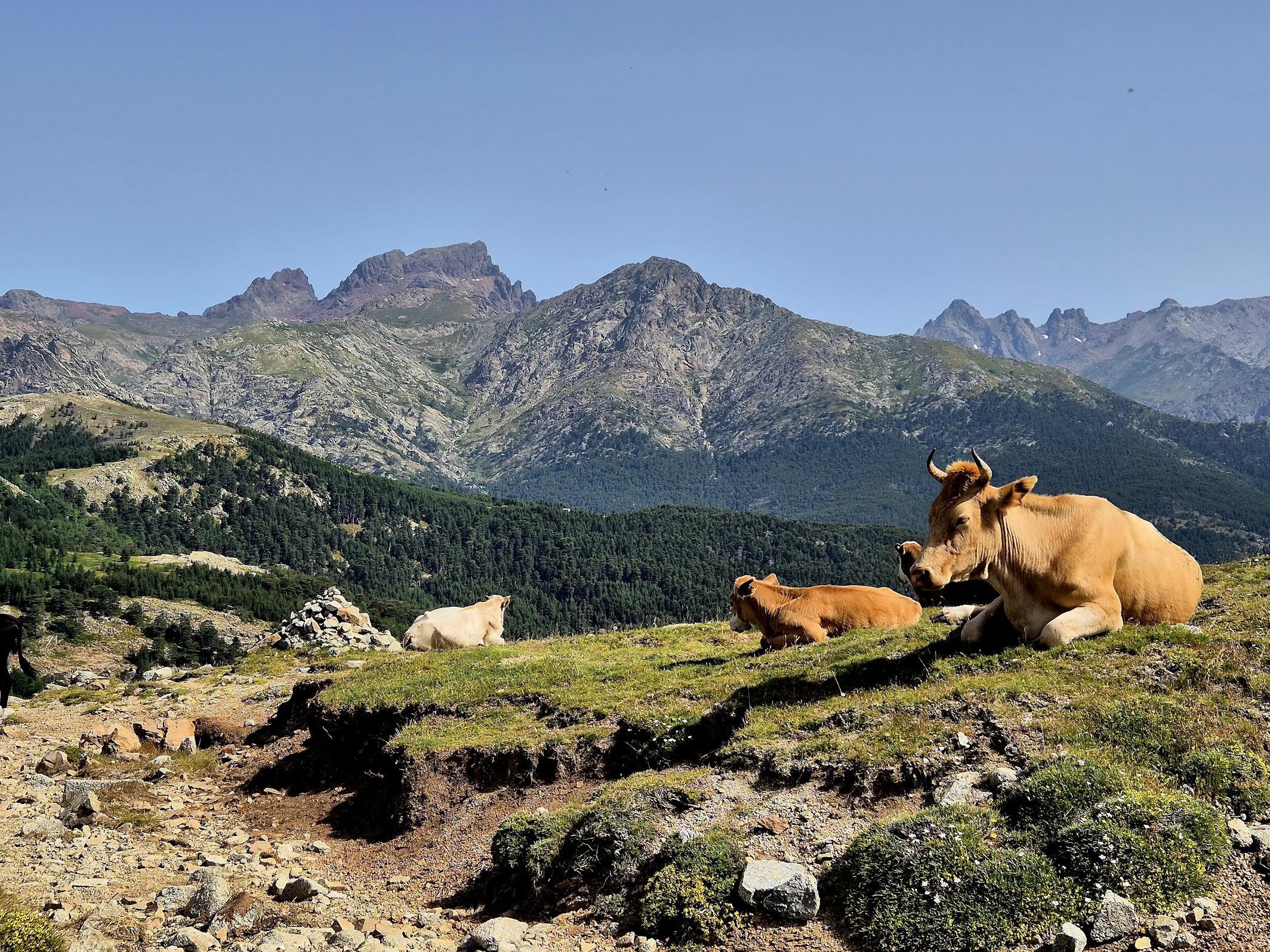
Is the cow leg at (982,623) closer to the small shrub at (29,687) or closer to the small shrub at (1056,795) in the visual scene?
the small shrub at (1056,795)

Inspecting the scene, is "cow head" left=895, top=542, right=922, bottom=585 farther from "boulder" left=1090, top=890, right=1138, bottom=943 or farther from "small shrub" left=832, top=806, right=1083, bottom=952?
"boulder" left=1090, top=890, right=1138, bottom=943

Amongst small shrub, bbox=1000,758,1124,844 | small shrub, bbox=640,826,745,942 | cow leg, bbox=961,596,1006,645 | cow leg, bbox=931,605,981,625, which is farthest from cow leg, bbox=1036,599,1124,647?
small shrub, bbox=640,826,745,942

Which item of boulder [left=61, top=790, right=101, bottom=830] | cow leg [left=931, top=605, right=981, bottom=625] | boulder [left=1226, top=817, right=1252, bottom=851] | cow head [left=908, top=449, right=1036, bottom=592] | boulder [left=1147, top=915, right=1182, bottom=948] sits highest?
cow head [left=908, top=449, right=1036, bottom=592]

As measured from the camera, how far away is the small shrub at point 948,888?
25.9 feet

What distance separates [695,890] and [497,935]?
2466 mm

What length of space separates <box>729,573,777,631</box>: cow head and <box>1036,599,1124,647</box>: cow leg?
9279 millimetres

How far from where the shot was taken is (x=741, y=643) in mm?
22625

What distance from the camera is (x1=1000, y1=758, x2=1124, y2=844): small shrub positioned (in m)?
8.65

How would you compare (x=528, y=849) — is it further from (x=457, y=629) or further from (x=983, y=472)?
(x=457, y=629)

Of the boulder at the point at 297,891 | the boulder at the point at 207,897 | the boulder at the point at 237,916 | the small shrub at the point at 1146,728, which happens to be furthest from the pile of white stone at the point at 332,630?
the small shrub at the point at 1146,728

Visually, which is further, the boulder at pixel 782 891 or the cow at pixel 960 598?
the cow at pixel 960 598

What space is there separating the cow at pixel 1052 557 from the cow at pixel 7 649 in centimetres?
2623

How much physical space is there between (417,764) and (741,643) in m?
10.5

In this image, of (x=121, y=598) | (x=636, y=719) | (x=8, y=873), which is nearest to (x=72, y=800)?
(x=8, y=873)
